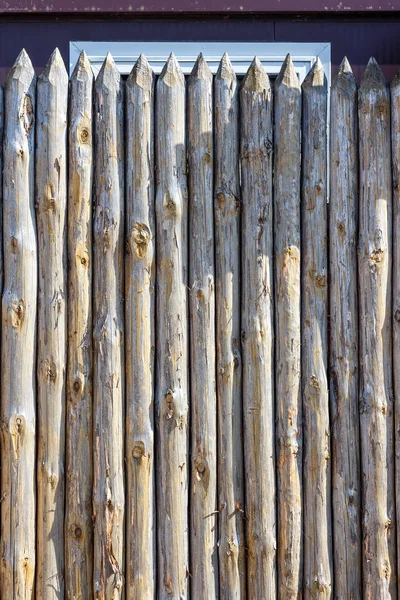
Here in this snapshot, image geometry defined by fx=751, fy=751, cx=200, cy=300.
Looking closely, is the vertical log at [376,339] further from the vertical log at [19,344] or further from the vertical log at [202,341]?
the vertical log at [19,344]

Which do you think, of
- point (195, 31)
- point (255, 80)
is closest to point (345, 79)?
point (255, 80)

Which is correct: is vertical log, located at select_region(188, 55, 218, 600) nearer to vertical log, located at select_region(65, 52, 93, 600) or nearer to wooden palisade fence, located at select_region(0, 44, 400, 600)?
wooden palisade fence, located at select_region(0, 44, 400, 600)

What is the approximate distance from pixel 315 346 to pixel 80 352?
119cm

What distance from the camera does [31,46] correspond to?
5.68 metres

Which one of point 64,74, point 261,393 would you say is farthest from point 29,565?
point 64,74

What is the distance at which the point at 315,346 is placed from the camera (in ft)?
12.6

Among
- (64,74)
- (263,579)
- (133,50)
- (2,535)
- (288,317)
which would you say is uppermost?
(133,50)

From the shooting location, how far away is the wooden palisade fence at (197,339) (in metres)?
3.76

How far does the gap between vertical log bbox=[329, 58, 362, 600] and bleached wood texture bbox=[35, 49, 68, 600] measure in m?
1.38

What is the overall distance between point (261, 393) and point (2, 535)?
149 cm

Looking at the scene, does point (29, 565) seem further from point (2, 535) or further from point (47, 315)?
point (47, 315)

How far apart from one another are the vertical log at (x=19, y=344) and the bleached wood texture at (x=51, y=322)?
1.6 inches

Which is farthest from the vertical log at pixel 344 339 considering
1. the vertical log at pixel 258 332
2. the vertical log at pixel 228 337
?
the vertical log at pixel 228 337

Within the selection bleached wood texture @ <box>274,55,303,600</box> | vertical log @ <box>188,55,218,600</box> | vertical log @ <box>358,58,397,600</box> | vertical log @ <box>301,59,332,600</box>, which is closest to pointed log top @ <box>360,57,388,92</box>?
vertical log @ <box>358,58,397,600</box>
